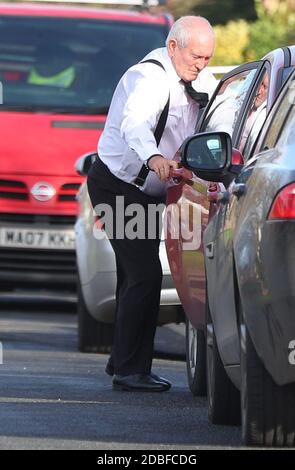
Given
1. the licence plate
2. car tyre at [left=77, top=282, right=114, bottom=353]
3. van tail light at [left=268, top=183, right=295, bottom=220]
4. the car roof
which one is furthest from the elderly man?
the car roof

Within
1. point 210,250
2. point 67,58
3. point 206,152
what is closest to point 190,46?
point 210,250

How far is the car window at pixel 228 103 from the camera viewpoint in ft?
25.3

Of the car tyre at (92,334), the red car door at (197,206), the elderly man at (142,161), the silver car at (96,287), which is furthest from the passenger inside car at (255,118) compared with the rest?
the car tyre at (92,334)

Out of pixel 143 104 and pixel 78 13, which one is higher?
pixel 78 13

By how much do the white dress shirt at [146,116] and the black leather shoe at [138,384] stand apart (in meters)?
0.89

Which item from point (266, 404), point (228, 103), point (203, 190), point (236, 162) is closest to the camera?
point (266, 404)

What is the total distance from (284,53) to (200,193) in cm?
73

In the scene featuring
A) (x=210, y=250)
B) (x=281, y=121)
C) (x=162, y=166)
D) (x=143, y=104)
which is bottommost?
(x=210, y=250)

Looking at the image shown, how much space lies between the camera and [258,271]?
5828 mm

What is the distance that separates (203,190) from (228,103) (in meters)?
0.57

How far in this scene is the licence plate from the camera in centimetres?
1305

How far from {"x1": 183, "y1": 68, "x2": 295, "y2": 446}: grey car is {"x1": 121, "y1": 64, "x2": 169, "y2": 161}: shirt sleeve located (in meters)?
1.29

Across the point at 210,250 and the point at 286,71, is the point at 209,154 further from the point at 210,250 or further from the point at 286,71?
the point at 286,71
